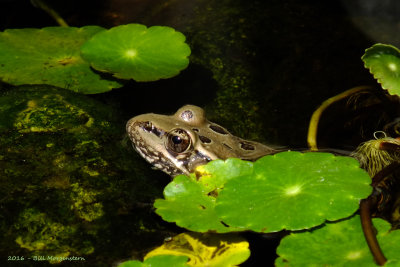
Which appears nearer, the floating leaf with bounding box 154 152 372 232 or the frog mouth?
the floating leaf with bounding box 154 152 372 232

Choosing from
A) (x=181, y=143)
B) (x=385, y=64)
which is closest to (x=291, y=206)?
(x=181, y=143)

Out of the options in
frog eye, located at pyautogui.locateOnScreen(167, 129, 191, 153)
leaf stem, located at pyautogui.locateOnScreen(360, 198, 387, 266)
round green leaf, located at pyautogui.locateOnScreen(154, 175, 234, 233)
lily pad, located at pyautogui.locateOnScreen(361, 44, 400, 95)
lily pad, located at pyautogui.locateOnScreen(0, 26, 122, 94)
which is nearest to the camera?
leaf stem, located at pyautogui.locateOnScreen(360, 198, 387, 266)

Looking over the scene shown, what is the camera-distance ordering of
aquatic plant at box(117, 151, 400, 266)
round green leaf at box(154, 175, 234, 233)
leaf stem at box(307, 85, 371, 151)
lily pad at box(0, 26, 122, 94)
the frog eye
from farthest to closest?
lily pad at box(0, 26, 122, 94) < leaf stem at box(307, 85, 371, 151) < the frog eye < round green leaf at box(154, 175, 234, 233) < aquatic plant at box(117, 151, 400, 266)

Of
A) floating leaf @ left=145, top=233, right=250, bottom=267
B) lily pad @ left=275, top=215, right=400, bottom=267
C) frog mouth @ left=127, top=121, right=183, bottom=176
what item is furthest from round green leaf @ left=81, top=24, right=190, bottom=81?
lily pad @ left=275, top=215, right=400, bottom=267

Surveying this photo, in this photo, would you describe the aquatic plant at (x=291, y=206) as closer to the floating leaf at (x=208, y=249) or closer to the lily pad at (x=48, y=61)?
the floating leaf at (x=208, y=249)

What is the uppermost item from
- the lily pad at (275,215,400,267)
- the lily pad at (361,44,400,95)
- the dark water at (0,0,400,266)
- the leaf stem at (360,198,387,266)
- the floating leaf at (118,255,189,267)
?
the lily pad at (361,44,400,95)

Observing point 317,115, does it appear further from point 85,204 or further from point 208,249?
point 85,204

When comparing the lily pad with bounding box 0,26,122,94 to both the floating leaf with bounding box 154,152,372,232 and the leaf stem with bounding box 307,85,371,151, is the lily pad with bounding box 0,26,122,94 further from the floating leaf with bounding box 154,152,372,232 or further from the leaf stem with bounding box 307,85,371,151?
the leaf stem with bounding box 307,85,371,151
